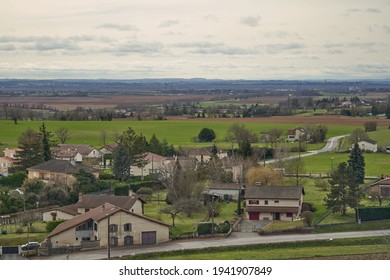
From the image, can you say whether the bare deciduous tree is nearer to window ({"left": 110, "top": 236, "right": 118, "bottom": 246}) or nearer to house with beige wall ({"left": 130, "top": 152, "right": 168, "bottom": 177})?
house with beige wall ({"left": 130, "top": 152, "right": 168, "bottom": 177})

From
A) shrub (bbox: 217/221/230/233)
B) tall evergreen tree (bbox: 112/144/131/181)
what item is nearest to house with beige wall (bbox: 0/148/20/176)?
tall evergreen tree (bbox: 112/144/131/181)

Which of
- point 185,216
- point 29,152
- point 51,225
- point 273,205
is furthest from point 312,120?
point 51,225

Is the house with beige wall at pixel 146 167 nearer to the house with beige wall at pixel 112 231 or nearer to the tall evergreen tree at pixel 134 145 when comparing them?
the tall evergreen tree at pixel 134 145

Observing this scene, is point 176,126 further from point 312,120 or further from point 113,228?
point 113,228

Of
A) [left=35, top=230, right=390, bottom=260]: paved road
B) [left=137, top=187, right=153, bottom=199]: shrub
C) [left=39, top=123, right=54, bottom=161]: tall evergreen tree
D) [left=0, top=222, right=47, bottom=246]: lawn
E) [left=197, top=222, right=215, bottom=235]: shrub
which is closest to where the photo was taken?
[left=35, top=230, right=390, bottom=260]: paved road

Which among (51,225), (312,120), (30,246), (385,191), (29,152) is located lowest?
(51,225)

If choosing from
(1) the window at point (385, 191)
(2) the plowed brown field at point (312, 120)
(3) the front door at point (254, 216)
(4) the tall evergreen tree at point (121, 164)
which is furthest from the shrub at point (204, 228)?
(2) the plowed brown field at point (312, 120)
